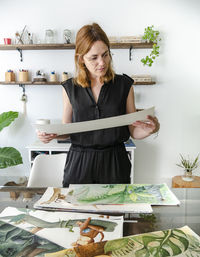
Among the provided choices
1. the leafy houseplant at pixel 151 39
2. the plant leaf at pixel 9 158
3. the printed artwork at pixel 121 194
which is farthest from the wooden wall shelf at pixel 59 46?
the printed artwork at pixel 121 194

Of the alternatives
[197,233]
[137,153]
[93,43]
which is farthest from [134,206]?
[137,153]

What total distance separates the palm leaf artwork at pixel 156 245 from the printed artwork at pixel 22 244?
15 cm

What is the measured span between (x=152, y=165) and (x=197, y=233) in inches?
111

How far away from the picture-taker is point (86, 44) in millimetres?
1317

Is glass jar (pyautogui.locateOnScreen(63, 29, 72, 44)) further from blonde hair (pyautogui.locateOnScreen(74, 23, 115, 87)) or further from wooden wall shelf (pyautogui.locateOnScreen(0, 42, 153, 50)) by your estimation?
blonde hair (pyautogui.locateOnScreen(74, 23, 115, 87))

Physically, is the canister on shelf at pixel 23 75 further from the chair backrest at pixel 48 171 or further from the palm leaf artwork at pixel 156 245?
the palm leaf artwork at pixel 156 245

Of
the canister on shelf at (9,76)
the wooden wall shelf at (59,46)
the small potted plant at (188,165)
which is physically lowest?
the small potted plant at (188,165)

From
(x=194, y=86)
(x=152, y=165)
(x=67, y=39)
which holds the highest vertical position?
(x=67, y=39)

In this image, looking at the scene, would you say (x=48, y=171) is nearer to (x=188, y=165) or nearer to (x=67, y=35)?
(x=67, y=35)

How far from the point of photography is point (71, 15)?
128 inches

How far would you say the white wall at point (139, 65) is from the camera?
3219mm

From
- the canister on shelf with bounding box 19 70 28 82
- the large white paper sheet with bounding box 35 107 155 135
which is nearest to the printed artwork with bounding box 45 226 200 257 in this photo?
the large white paper sheet with bounding box 35 107 155 135

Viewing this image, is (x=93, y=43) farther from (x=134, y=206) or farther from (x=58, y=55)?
(x=58, y=55)

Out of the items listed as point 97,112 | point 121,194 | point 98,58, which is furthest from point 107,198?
point 98,58
